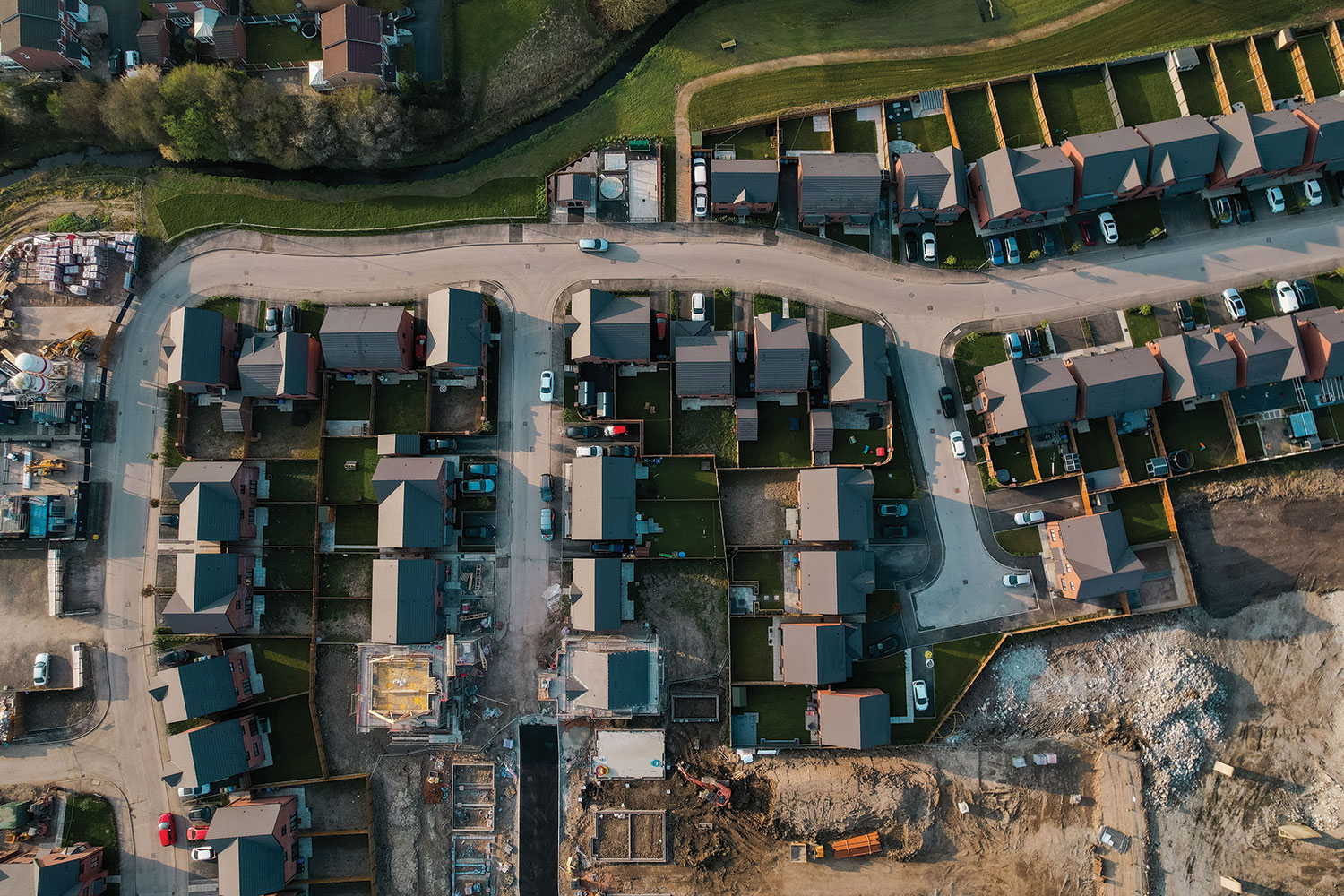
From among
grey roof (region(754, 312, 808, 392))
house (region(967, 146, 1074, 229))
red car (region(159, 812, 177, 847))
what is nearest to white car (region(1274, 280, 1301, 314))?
house (region(967, 146, 1074, 229))

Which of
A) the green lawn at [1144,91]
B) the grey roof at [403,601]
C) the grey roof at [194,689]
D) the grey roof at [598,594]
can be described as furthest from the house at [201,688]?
the green lawn at [1144,91]

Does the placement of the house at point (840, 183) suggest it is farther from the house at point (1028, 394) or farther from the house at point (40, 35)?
the house at point (40, 35)

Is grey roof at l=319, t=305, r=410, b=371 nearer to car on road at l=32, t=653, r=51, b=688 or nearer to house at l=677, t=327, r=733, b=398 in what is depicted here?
house at l=677, t=327, r=733, b=398

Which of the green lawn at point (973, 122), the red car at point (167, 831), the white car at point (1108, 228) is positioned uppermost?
the green lawn at point (973, 122)

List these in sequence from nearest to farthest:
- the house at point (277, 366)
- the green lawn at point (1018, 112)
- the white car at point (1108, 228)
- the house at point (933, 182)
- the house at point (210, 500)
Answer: the house at point (210, 500), the house at point (277, 366), the house at point (933, 182), the white car at point (1108, 228), the green lawn at point (1018, 112)

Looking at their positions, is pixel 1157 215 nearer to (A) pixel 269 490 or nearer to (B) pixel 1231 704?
(B) pixel 1231 704

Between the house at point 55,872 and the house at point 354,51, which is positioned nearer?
the house at point 55,872

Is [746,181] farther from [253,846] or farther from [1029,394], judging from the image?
[253,846]

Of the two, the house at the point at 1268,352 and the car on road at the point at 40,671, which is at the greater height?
the house at the point at 1268,352
